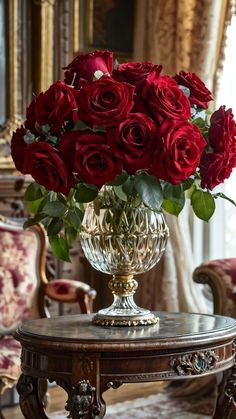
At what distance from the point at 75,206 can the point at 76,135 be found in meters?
→ 0.32

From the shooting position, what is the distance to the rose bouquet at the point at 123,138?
2400 millimetres

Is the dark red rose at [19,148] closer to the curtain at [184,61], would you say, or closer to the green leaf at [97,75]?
the green leaf at [97,75]

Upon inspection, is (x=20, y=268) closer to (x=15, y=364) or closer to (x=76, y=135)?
(x=15, y=364)

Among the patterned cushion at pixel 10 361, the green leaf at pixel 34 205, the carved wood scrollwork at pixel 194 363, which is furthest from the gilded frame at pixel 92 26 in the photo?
the carved wood scrollwork at pixel 194 363

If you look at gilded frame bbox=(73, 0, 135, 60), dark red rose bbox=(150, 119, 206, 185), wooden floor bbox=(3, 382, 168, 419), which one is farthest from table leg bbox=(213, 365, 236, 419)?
gilded frame bbox=(73, 0, 135, 60)

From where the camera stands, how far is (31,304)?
409 cm

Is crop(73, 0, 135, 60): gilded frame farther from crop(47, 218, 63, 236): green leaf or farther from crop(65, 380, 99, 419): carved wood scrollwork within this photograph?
crop(65, 380, 99, 419): carved wood scrollwork

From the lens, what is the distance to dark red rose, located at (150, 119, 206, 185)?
2.38 meters

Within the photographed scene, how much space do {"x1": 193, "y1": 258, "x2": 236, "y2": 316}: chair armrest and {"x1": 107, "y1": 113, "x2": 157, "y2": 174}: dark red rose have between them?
58.8 inches

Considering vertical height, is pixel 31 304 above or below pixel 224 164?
below

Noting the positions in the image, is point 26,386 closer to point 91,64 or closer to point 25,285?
point 91,64

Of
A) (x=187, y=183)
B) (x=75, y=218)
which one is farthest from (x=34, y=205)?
(x=187, y=183)

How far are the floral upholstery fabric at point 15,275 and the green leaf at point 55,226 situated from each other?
1.36 m

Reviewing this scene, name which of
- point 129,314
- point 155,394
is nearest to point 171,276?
point 155,394
